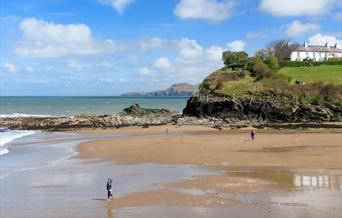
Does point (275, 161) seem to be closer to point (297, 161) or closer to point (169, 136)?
point (297, 161)

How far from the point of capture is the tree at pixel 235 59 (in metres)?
80.0

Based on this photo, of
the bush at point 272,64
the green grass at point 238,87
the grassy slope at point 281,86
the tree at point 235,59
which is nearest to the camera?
the grassy slope at point 281,86

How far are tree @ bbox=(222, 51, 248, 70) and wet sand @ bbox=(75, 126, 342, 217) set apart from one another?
31.0 meters

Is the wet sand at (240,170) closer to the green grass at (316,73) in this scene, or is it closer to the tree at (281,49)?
the green grass at (316,73)

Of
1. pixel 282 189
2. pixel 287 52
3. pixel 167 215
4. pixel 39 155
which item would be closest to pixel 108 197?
pixel 167 215

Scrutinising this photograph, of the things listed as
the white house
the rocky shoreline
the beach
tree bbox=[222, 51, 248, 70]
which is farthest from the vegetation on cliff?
the white house

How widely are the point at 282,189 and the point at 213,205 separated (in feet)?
14.0

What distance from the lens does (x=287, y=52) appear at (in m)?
102

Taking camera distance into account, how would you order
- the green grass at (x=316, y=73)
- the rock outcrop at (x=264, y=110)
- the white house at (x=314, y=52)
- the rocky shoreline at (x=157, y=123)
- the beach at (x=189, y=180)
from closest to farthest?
the beach at (x=189, y=180) < the rocky shoreline at (x=157, y=123) < the rock outcrop at (x=264, y=110) < the green grass at (x=316, y=73) < the white house at (x=314, y=52)

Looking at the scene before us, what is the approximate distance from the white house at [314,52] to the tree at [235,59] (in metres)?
22.0

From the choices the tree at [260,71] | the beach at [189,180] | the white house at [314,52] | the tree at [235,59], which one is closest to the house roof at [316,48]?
the white house at [314,52]

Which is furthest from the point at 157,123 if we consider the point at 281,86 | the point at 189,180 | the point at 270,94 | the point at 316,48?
the point at 316,48

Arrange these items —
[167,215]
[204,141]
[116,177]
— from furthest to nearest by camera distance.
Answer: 1. [204,141]
2. [116,177]
3. [167,215]

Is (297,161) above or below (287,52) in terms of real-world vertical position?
below
